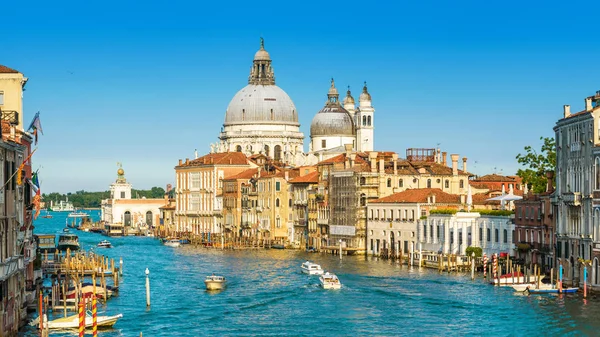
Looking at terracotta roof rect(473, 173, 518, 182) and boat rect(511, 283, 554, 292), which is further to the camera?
terracotta roof rect(473, 173, 518, 182)

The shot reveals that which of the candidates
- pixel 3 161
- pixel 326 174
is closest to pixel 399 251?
pixel 326 174

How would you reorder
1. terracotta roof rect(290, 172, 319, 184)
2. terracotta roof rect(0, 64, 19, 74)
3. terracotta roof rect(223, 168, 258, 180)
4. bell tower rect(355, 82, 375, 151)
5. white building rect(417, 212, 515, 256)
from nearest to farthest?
terracotta roof rect(0, 64, 19, 74)
white building rect(417, 212, 515, 256)
terracotta roof rect(290, 172, 319, 184)
terracotta roof rect(223, 168, 258, 180)
bell tower rect(355, 82, 375, 151)

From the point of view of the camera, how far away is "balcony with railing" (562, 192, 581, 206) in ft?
154

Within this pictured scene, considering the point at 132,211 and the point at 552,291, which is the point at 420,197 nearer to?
the point at 552,291

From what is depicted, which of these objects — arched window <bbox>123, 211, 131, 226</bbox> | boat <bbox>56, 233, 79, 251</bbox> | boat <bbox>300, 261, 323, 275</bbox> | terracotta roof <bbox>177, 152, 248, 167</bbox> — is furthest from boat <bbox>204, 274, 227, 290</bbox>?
arched window <bbox>123, 211, 131, 226</bbox>

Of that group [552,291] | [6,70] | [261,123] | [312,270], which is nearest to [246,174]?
[261,123]

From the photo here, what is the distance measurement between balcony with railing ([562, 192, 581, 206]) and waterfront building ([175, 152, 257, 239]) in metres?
63.7

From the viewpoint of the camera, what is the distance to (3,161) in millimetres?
31031

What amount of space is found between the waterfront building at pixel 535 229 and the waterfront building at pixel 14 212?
21.5 meters

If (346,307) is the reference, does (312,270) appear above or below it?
above

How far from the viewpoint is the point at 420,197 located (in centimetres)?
7206

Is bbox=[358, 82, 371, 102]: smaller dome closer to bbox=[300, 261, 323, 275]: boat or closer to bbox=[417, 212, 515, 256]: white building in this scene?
bbox=[417, 212, 515, 256]: white building

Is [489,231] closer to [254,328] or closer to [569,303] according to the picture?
[569,303]

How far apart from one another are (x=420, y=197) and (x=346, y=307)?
25.9 m
